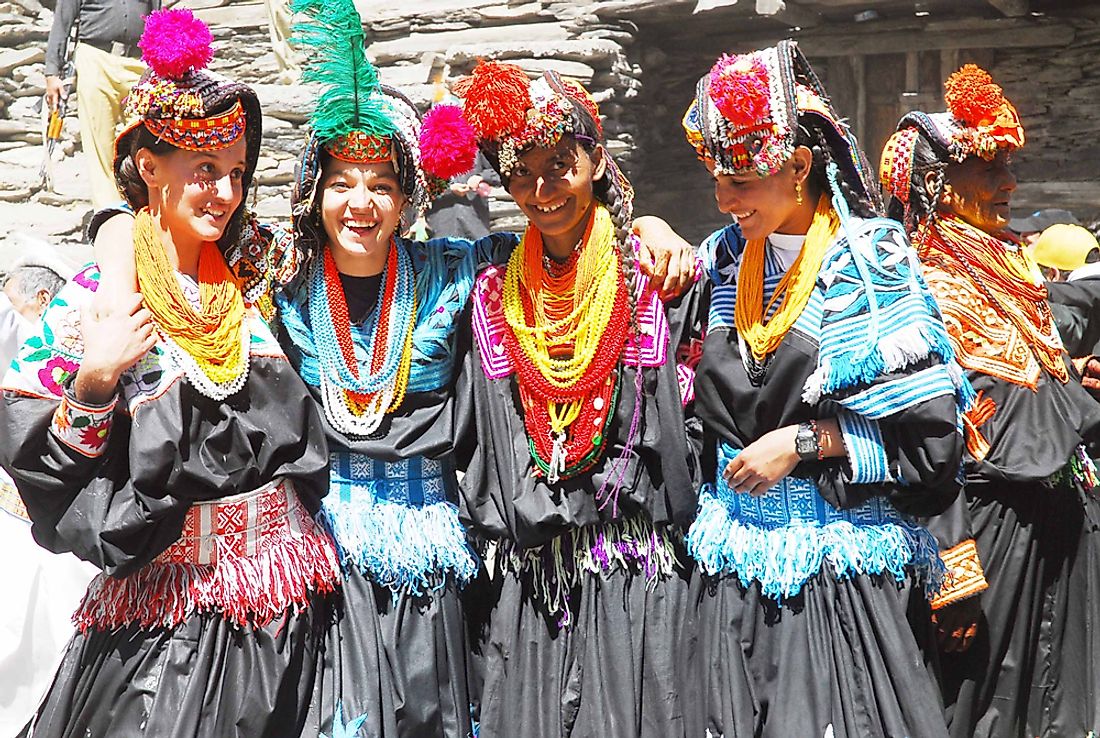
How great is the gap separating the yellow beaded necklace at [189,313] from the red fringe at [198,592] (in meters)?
0.47

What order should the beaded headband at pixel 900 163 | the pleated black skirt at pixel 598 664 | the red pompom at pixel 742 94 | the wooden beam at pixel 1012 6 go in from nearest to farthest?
the red pompom at pixel 742 94
the pleated black skirt at pixel 598 664
the beaded headband at pixel 900 163
the wooden beam at pixel 1012 6

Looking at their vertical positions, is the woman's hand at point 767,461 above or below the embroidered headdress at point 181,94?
below

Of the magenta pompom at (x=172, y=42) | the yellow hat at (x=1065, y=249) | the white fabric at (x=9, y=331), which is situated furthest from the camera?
the yellow hat at (x=1065, y=249)

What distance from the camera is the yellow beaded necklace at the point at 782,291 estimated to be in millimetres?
3256

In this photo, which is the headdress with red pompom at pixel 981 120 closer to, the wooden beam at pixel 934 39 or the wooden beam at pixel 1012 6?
the wooden beam at pixel 1012 6

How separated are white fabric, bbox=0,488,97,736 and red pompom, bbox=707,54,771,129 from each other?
104 inches

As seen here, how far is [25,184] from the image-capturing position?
1086cm

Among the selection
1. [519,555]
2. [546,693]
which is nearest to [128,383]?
[519,555]

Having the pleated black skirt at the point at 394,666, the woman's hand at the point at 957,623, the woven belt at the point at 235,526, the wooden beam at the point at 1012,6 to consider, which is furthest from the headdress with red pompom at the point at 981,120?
the wooden beam at the point at 1012,6

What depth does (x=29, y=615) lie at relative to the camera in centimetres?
430

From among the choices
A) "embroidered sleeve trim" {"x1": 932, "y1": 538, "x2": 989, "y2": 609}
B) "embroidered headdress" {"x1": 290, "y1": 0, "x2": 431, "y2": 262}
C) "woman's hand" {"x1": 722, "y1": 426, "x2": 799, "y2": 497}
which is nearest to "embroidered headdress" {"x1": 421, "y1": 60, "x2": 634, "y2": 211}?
"embroidered headdress" {"x1": 290, "y1": 0, "x2": 431, "y2": 262}

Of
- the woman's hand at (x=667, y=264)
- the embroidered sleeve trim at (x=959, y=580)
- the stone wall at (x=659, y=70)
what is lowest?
the stone wall at (x=659, y=70)

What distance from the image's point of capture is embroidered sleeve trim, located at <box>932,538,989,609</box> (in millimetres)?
3580

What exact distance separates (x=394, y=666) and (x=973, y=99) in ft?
8.13
